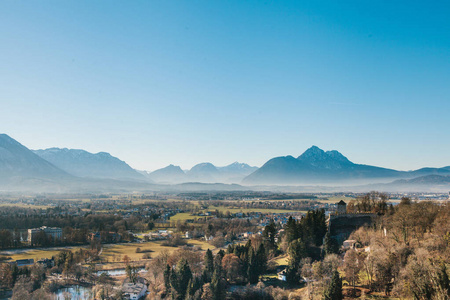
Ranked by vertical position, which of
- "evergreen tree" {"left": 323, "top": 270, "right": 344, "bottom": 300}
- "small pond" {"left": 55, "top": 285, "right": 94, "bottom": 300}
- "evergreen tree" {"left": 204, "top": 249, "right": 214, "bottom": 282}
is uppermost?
"evergreen tree" {"left": 323, "top": 270, "right": 344, "bottom": 300}

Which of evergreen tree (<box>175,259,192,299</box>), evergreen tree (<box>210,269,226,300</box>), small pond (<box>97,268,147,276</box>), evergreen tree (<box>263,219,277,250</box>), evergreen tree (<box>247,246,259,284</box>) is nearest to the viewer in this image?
evergreen tree (<box>210,269,226,300</box>)

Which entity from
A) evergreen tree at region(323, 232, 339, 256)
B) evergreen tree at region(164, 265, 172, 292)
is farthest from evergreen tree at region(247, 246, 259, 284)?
evergreen tree at region(164, 265, 172, 292)

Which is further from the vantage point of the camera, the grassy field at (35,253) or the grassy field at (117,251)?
the grassy field at (117,251)

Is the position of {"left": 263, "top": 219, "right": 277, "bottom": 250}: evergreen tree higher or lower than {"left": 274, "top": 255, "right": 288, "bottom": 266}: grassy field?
higher

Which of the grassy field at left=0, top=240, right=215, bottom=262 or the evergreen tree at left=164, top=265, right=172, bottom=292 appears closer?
the evergreen tree at left=164, top=265, right=172, bottom=292

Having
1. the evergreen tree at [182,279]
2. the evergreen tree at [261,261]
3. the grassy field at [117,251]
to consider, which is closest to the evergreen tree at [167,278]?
the evergreen tree at [182,279]

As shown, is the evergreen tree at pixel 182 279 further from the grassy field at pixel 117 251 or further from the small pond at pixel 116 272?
the grassy field at pixel 117 251

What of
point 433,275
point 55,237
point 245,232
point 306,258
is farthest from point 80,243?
point 433,275

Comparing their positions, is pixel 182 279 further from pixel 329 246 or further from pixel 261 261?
pixel 329 246

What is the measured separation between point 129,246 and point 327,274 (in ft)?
130

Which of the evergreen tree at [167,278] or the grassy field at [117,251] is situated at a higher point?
the evergreen tree at [167,278]

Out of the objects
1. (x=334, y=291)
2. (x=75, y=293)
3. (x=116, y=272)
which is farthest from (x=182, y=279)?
(x=116, y=272)

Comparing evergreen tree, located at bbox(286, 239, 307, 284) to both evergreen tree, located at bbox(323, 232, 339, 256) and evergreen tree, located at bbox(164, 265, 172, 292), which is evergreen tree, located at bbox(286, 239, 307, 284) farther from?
evergreen tree, located at bbox(164, 265, 172, 292)

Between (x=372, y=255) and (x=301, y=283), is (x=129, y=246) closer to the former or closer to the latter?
(x=301, y=283)
